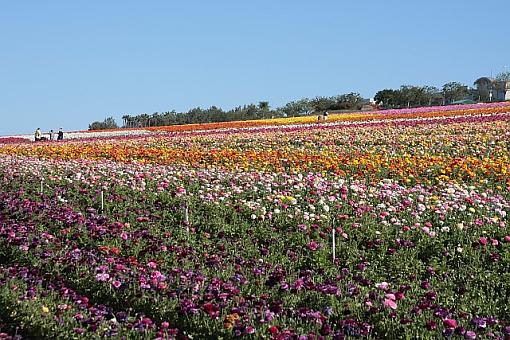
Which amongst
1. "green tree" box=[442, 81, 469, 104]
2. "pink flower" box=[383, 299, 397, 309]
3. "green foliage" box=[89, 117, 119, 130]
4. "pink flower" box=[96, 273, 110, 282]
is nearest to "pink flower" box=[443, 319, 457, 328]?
"pink flower" box=[383, 299, 397, 309]

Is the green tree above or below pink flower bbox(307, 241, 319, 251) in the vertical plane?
above

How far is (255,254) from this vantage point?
265 inches

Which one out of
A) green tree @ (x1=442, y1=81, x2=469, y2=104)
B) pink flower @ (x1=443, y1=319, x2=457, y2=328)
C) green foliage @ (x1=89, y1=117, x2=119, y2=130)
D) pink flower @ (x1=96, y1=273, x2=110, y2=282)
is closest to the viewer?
pink flower @ (x1=443, y1=319, x2=457, y2=328)

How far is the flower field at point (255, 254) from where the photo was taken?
4.79 m

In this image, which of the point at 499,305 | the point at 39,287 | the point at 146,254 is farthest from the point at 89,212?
the point at 499,305

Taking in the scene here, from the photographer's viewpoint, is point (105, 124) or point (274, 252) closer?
point (274, 252)

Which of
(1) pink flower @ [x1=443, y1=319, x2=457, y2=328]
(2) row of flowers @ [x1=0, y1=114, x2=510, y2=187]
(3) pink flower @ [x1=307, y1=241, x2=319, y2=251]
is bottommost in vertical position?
(1) pink flower @ [x1=443, y1=319, x2=457, y2=328]

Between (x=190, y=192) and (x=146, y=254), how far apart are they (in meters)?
3.49

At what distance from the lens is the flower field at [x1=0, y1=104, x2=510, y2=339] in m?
4.79

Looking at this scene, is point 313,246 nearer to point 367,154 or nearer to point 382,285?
point 382,285

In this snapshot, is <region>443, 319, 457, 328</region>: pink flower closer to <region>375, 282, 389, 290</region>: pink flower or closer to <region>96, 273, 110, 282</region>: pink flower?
<region>375, 282, 389, 290</region>: pink flower

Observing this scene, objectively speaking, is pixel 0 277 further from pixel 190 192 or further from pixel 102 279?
pixel 190 192

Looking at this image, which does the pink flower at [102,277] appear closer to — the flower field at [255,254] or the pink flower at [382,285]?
the flower field at [255,254]

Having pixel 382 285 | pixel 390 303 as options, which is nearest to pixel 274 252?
pixel 382 285
